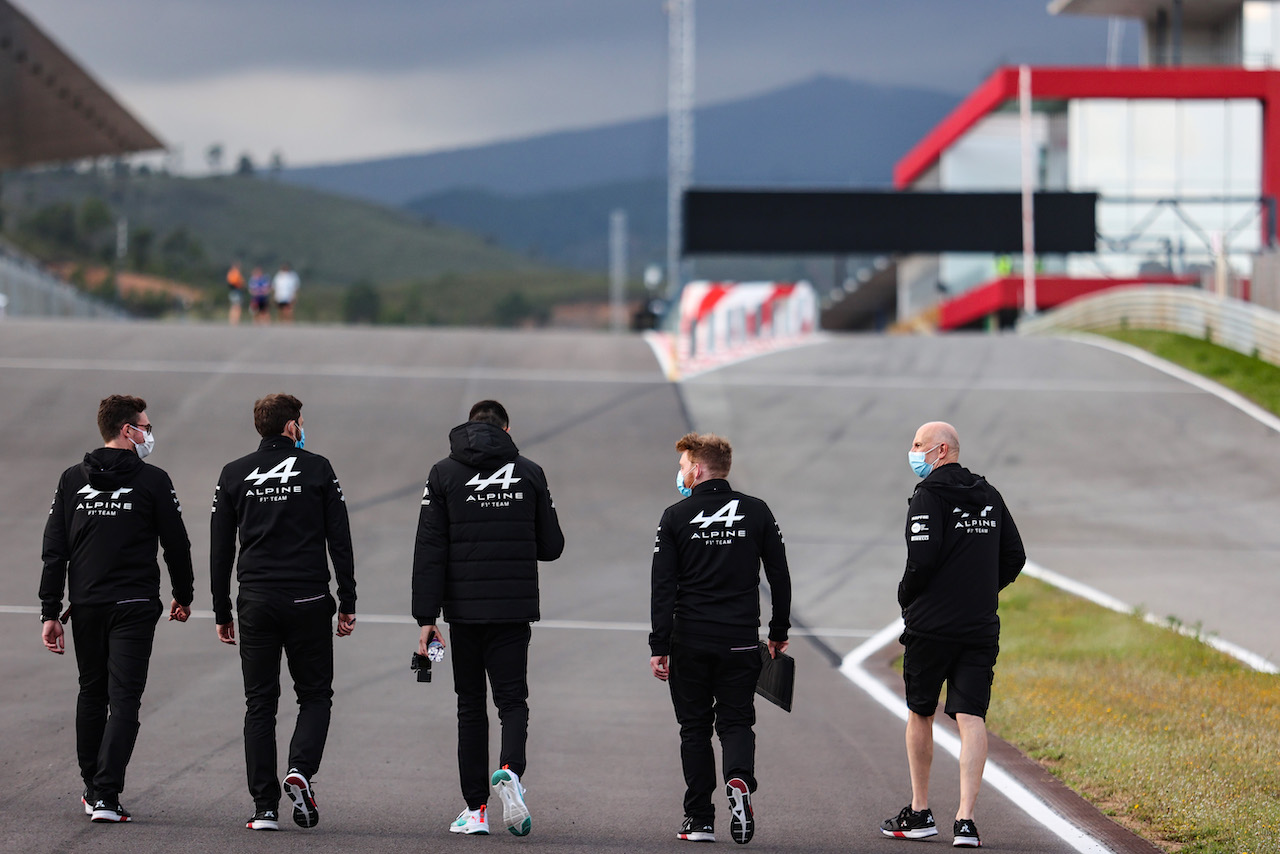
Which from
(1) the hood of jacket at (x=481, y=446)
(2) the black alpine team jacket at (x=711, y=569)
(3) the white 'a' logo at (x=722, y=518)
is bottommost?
(2) the black alpine team jacket at (x=711, y=569)

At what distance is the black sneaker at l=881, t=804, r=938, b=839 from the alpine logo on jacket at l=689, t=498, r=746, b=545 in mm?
1399

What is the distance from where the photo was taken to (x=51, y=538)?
627cm

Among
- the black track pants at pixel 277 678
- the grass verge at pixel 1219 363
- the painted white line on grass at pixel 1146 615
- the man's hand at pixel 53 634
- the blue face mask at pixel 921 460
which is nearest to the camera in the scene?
the black track pants at pixel 277 678

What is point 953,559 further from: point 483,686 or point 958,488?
point 483,686

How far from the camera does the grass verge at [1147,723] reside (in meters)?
6.06

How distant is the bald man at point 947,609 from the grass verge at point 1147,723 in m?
0.98

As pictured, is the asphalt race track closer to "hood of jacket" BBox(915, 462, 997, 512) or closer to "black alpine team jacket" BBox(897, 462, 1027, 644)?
"black alpine team jacket" BBox(897, 462, 1027, 644)

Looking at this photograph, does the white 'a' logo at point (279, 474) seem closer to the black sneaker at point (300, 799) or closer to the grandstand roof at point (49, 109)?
the black sneaker at point (300, 799)

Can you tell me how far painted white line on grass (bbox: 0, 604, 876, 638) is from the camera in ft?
38.5

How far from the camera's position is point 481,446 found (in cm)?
605

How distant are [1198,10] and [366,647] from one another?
5335cm

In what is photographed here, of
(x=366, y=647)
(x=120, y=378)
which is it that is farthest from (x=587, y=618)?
(x=120, y=378)

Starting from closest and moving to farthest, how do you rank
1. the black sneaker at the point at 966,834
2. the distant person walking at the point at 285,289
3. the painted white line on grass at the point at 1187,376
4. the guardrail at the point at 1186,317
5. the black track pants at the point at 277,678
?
the black sneaker at the point at 966,834 → the black track pants at the point at 277,678 → the painted white line on grass at the point at 1187,376 → the guardrail at the point at 1186,317 → the distant person walking at the point at 285,289

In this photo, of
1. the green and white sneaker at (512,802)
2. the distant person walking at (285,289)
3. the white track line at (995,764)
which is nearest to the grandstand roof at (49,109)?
the distant person walking at (285,289)
